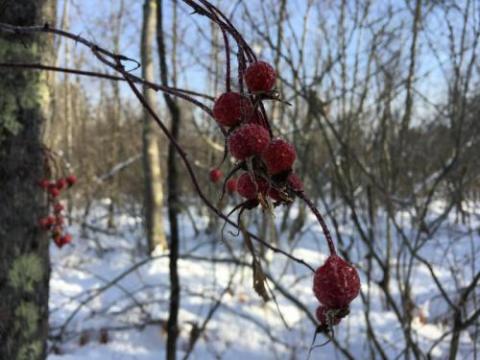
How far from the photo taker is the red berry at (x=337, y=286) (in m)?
0.33

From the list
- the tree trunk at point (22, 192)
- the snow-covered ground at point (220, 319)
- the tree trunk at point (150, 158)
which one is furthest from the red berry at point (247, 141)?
the tree trunk at point (150, 158)

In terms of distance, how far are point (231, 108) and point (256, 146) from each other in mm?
48

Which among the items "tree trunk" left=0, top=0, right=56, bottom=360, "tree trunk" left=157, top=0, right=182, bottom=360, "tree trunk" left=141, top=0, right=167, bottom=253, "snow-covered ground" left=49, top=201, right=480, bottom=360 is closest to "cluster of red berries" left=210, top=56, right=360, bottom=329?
"tree trunk" left=0, top=0, right=56, bottom=360

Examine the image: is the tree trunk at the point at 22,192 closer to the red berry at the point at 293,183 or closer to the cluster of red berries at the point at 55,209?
the cluster of red berries at the point at 55,209

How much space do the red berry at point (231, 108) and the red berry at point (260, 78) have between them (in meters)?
0.02

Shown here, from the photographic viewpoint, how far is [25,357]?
97 cm

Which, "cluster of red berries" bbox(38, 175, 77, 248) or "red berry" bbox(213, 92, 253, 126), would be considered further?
"cluster of red berries" bbox(38, 175, 77, 248)

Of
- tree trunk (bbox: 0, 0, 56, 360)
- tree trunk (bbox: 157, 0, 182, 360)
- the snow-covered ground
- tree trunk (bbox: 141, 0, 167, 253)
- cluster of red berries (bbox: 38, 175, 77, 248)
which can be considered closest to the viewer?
tree trunk (bbox: 0, 0, 56, 360)

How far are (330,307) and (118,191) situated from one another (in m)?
9.73

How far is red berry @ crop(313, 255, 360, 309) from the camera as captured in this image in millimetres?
332

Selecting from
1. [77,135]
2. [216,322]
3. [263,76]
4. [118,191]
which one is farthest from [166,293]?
[77,135]

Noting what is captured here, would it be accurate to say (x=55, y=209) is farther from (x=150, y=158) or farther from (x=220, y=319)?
(x=150, y=158)

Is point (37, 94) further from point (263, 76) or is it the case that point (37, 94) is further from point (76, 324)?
point (76, 324)

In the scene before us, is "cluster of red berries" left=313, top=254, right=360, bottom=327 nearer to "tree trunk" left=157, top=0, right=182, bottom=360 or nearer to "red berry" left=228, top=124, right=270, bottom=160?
"red berry" left=228, top=124, right=270, bottom=160
